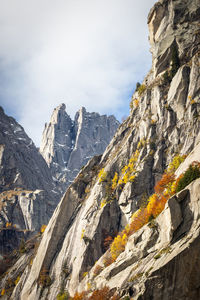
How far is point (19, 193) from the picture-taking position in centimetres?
15312

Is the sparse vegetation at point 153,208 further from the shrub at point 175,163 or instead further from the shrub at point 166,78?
the shrub at point 166,78

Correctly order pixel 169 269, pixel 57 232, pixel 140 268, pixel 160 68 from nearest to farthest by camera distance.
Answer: pixel 169 269 < pixel 140 268 < pixel 57 232 < pixel 160 68

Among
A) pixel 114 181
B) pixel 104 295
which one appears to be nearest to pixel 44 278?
pixel 114 181

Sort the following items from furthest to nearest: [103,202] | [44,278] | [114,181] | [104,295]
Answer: [114,181] < [103,202] < [44,278] < [104,295]

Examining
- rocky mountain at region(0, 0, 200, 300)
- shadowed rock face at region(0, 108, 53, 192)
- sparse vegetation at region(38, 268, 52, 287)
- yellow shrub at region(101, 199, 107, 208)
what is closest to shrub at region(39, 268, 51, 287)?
sparse vegetation at region(38, 268, 52, 287)

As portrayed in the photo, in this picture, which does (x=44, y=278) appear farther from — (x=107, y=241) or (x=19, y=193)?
A: (x=19, y=193)

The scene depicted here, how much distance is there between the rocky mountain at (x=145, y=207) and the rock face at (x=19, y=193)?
196ft

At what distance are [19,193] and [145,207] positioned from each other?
396ft

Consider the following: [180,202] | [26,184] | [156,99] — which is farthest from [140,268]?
[26,184]

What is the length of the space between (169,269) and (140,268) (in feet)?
18.6

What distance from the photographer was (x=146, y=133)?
62531 millimetres

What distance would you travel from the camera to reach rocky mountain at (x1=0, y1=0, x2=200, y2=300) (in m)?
26.8

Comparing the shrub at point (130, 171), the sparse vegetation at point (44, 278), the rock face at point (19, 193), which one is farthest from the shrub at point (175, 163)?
the rock face at point (19, 193)

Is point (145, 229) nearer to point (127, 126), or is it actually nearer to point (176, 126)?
point (176, 126)
